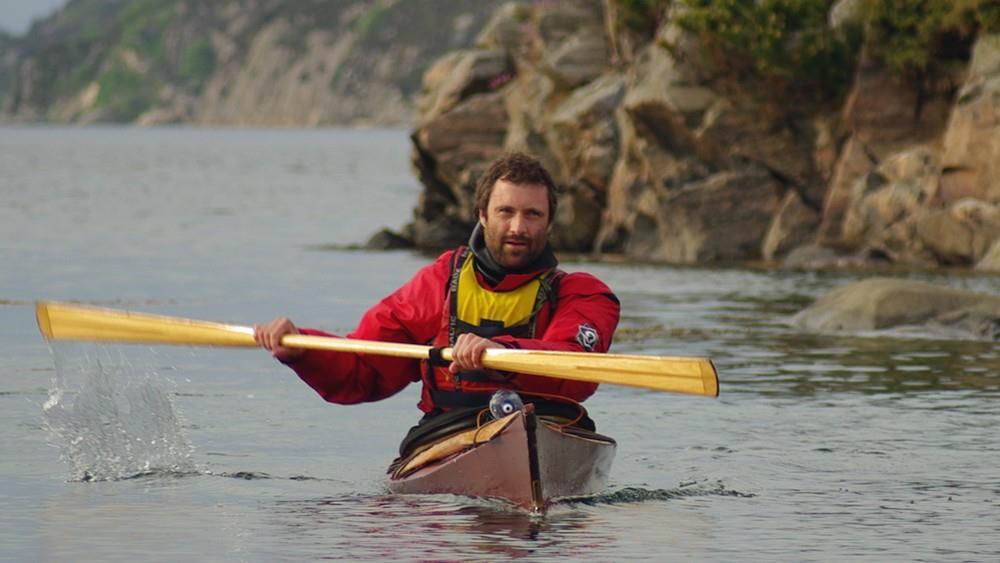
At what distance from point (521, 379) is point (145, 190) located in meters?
60.2

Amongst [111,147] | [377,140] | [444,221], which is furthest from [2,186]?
[377,140]

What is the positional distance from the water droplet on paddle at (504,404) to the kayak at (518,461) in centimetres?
6

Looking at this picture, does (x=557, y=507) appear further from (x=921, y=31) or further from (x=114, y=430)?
(x=921, y=31)

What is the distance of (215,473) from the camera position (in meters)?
13.3

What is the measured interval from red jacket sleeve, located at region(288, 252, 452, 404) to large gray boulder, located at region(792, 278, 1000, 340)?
10.5 m

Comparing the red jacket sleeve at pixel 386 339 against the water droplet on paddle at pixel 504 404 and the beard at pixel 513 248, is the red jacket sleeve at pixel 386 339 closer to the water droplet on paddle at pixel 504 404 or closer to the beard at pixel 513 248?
the beard at pixel 513 248

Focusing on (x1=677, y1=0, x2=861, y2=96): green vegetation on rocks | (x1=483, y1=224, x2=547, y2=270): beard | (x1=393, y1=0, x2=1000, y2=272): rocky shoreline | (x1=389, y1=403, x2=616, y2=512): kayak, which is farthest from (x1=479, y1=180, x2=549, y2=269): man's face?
(x1=677, y1=0, x2=861, y2=96): green vegetation on rocks

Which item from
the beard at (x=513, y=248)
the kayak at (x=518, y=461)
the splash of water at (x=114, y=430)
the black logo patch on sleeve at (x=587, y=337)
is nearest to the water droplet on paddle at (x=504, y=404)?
the kayak at (x=518, y=461)

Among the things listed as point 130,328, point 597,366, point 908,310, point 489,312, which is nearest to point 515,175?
point 489,312

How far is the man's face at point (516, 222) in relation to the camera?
423 inches

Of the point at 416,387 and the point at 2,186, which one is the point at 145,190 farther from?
the point at 416,387

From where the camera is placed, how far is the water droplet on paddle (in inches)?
419

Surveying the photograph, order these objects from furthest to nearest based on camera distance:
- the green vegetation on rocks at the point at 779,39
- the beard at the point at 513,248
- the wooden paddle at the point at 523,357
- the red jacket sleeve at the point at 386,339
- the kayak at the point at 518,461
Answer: the green vegetation on rocks at the point at 779,39 → the red jacket sleeve at the point at 386,339 → the beard at the point at 513,248 → the kayak at the point at 518,461 → the wooden paddle at the point at 523,357

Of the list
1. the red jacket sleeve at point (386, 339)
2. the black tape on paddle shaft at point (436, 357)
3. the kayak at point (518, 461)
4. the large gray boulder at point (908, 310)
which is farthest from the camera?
the large gray boulder at point (908, 310)
